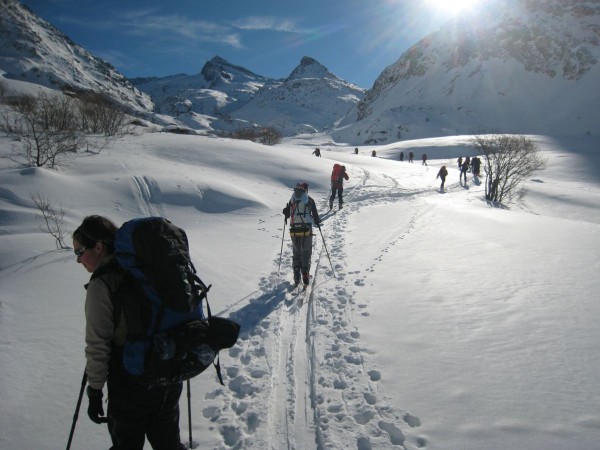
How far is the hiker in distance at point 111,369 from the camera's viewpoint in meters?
1.95

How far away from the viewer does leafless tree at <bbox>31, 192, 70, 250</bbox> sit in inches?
258

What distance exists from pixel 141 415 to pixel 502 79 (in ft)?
356

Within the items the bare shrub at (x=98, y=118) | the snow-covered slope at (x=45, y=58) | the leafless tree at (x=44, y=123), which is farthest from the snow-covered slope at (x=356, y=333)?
the snow-covered slope at (x=45, y=58)

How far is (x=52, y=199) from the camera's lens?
943 cm

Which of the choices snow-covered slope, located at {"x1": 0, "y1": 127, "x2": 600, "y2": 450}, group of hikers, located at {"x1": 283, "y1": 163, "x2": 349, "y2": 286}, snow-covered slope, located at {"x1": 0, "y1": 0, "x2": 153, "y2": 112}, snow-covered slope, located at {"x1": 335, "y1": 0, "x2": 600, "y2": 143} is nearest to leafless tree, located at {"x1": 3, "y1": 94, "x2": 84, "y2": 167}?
snow-covered slope, located at {"x1": 0, "y1": 127, "x2": 600, "y2": 450}

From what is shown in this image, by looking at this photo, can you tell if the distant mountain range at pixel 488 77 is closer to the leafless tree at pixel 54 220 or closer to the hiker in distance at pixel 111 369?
the leafless tree at pixel 54 220

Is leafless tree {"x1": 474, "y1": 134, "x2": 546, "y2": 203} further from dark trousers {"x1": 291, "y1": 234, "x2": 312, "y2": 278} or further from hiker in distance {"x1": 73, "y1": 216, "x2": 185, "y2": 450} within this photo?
hiker in distance {"x1": 73, "y1": 216, "x2": 185, "y2": 450}

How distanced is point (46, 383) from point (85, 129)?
22011 millimetres

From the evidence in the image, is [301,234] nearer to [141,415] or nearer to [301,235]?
[301,235]

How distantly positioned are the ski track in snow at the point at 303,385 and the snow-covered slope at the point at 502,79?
70881 mm

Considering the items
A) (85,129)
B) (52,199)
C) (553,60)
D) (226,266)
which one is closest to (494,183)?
(226,266)

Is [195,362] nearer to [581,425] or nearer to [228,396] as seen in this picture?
[228,396]

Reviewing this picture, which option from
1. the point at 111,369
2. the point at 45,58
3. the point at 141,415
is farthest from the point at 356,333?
the point at 45,58

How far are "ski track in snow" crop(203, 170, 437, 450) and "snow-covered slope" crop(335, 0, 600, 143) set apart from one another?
70.9 metres
